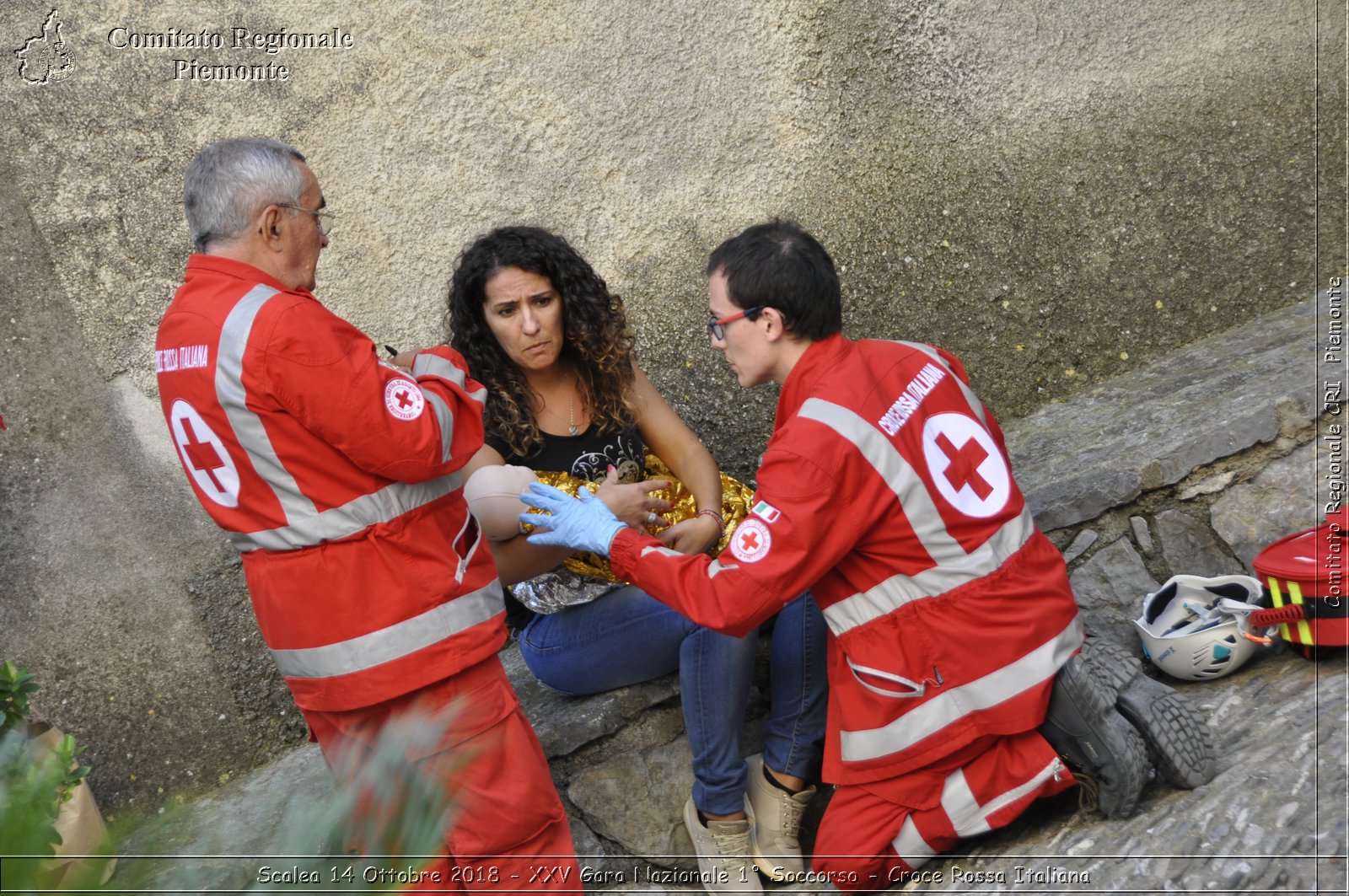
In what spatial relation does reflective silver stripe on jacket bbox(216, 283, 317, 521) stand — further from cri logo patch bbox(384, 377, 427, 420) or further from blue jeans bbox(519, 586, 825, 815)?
blue jeans bbox(519, 586, 825, 815)

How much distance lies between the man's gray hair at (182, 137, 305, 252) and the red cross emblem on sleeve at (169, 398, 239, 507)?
300 millimetres

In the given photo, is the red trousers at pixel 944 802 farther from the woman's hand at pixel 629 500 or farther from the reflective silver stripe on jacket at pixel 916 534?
the woman's hand at pixel 629 500

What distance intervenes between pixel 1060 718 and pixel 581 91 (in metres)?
2.02

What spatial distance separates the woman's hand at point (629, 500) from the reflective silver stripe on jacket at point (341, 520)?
0.46m

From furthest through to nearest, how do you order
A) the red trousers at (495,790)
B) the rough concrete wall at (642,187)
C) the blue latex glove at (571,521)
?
1. the rough concrete wall at (642,187)
2. the blue latex glove at (571,521)
3. the red trousers at (495,790)

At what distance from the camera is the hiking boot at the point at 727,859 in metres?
2.46

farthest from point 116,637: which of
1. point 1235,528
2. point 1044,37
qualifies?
point 1044,37

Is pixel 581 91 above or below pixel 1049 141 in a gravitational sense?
above

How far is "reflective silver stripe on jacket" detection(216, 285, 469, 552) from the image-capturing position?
→ 6.05ft

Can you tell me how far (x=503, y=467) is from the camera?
2.41 meters

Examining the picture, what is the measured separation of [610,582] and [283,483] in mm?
880

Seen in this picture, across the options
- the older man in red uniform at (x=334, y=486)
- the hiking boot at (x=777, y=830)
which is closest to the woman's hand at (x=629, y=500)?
the older man in red uniform at (x=334, y=486)

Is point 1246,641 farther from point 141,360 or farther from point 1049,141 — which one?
point 141,360

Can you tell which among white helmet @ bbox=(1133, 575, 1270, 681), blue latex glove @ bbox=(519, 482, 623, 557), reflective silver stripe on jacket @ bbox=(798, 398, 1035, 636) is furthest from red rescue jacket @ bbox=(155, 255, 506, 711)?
white helmet @ bbox=(1133, 575, 1270, 681)
